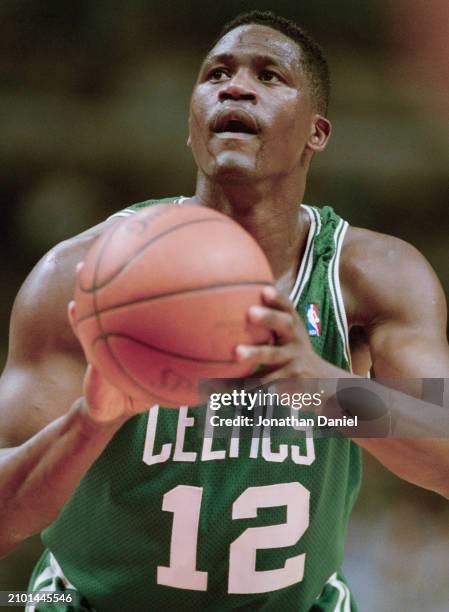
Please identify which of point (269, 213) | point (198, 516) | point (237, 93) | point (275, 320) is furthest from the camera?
point (269, 213)

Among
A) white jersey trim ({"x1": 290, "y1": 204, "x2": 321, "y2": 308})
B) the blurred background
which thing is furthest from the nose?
the blurred background

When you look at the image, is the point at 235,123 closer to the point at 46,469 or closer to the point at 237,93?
the point at 237,93

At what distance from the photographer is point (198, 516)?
2615 millimetres

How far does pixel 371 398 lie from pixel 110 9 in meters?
4.09

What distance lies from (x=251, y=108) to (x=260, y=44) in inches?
10.7

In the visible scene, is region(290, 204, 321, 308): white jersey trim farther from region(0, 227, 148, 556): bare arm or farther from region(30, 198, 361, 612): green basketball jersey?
region(0, 227, 148, 556): bare arm

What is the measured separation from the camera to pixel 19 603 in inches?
110

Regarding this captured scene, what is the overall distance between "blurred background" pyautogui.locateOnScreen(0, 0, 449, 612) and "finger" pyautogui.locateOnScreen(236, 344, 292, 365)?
11.8ft

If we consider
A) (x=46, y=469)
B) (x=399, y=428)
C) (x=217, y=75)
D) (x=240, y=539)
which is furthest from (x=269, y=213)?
(x=46, y=469)

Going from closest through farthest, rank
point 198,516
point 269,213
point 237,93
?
point 198,516 < point 237,93 < point 269,213

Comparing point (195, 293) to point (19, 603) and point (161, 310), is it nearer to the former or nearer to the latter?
point (161, 310)

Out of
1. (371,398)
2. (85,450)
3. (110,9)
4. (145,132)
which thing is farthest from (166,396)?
(110,9)

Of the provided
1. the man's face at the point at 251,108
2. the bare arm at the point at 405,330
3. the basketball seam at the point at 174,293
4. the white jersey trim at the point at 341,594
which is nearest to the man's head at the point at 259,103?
the man's face at the point at 251,108

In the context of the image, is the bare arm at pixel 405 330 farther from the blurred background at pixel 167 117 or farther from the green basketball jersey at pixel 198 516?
the blurred background at pixel 167 117
